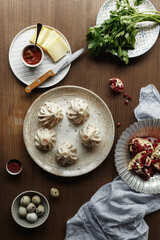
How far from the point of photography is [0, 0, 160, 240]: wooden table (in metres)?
2.24

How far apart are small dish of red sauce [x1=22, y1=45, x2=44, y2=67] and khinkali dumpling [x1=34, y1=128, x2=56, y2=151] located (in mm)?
499

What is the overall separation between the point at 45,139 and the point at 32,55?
632 millimetres

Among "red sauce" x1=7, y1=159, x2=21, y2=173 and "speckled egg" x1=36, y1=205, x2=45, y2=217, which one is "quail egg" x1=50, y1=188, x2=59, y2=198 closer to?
"speckled egg" x1=36, y1=205, x2=45, y2=217

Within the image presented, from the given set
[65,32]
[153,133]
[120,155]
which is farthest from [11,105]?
[153,133]

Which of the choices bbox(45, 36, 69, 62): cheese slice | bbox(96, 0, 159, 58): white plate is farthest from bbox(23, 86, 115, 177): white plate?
bbox(96, 0, 159, 58): white plate

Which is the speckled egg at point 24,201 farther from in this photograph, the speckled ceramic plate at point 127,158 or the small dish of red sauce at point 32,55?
the small dish of red sauce at point 32,55

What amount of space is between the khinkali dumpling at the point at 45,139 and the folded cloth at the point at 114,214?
525 mm

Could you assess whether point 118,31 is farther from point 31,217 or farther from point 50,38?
point 31,217

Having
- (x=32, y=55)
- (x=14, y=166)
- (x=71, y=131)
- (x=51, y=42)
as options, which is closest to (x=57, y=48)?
(x=51, y=42)

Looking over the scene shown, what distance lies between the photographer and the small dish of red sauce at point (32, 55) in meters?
2.15

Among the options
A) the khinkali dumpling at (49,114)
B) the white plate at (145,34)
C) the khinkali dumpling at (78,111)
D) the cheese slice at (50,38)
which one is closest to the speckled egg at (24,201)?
the khinkali dumpling at (49,114)

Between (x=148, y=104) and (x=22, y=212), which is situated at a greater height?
(x=148, y=104)

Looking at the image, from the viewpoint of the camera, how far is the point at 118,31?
216 centimetres

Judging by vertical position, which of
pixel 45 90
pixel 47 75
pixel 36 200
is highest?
pixel 47 75
